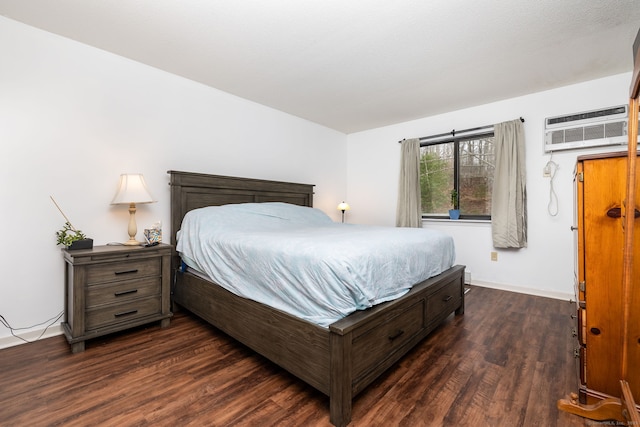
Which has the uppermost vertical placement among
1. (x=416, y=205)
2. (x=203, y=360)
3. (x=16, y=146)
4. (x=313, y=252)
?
(x=16, y=146)

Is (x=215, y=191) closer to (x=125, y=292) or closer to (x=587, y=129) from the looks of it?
(x=125, y=292)

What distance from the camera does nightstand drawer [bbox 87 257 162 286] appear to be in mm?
1999

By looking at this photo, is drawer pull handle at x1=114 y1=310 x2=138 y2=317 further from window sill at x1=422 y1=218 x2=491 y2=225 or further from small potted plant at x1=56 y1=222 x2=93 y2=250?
window sill at x1=422 y1=218 x2=491 y2=225

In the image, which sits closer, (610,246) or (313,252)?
(610,246)

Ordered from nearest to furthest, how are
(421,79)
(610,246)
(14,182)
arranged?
(610,246) → (14,182) → (421,79)

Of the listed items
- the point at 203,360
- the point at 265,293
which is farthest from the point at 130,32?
the point at 203,360

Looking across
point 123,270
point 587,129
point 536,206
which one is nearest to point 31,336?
point 123,270

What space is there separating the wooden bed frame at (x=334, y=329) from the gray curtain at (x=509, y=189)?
1303 mm

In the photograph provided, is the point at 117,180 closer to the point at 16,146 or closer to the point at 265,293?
the point at 16,146

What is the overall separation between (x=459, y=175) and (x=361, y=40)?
248 cm

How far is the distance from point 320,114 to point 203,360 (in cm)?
333

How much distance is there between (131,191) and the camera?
2.31m

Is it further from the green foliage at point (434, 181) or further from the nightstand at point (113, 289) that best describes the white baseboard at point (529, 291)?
the nightstand at point (113, 289)

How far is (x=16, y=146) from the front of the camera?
204cm
